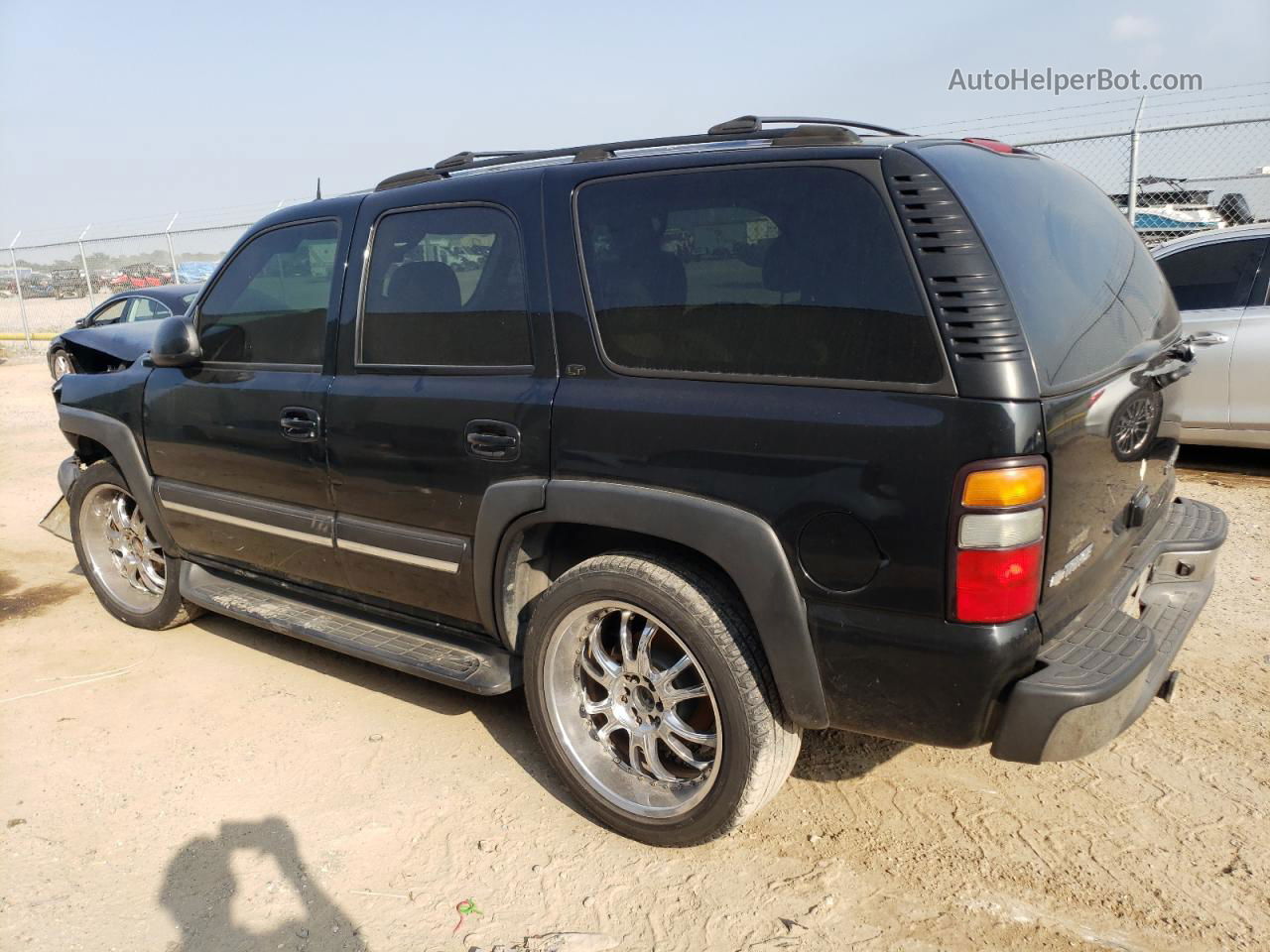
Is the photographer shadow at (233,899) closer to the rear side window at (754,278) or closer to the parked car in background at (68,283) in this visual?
the rear side window at (754,278)

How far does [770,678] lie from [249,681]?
2.53m

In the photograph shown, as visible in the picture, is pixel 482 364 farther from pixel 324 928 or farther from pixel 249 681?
pixel 249 681

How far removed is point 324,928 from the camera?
8.19 ft

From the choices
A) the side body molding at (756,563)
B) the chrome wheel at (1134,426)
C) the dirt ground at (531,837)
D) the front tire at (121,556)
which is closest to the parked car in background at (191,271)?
the front tire at (121,556)

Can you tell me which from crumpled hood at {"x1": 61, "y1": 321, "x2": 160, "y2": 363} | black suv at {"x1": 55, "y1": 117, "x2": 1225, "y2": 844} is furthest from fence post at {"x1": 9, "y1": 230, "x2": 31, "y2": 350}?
black suv at {"x1": 55, "y1": 117, "x2": 1225, "y2": 844}

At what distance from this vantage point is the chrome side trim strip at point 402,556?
10.2 feet

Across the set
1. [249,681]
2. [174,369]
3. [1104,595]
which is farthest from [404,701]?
[1104,595]

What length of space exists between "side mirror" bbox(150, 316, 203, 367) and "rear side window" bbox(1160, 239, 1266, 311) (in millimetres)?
5747

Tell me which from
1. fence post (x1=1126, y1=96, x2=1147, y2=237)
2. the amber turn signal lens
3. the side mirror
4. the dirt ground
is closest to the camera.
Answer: the amber turn signal lens

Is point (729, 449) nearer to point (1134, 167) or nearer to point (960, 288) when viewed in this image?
point (960, 288)

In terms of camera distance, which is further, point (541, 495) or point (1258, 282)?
point (1258, 282)

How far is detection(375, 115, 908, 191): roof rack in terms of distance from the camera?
8.05ft

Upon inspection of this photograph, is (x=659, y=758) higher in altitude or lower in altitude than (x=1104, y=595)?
lower

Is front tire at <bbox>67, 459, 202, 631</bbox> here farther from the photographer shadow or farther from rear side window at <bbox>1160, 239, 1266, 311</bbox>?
rear side window at <bbox>1160, 239, 1266, 311</bbox>
